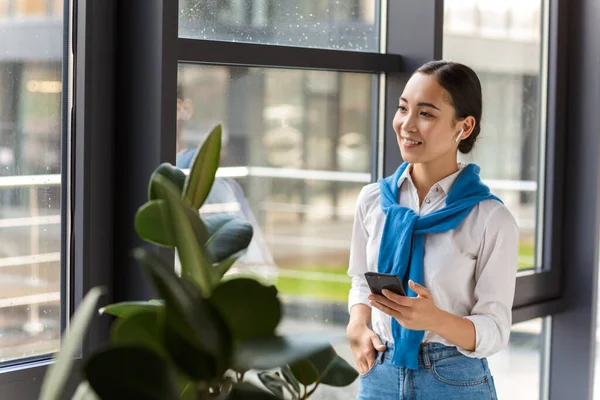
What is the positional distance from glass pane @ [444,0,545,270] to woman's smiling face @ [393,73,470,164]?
697 mm

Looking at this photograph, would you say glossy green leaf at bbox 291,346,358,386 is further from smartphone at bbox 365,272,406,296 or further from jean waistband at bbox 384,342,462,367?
jean waistband at bbox 384,342,462,367

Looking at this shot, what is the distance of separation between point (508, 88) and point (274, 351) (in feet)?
8.57

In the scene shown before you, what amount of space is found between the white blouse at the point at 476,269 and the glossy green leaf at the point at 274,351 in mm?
1396

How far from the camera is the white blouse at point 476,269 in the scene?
6.21ft

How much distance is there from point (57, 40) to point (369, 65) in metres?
0.96

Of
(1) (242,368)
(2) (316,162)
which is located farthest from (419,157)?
(1) (242,368)

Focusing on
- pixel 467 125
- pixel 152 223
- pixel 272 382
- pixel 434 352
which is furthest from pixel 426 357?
pixel 152 223

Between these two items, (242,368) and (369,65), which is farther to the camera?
(369,65)

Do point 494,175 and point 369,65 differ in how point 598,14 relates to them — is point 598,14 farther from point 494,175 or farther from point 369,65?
point 369,65

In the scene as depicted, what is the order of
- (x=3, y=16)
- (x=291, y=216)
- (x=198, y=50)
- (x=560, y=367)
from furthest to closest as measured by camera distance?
(x=560, y=367), (x=291, y=216), (x=198, y=50), (x=3, y=16)

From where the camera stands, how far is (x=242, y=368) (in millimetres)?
532

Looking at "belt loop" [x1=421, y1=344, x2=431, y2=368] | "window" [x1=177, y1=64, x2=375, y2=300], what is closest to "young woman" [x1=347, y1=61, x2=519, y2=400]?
"belt loop" [x1=421, y1=344, x2=431, y2=368]

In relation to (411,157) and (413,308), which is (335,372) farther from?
(411,157)

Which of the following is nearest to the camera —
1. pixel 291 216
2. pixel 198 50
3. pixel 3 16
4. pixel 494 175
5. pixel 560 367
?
pixel 3 16
